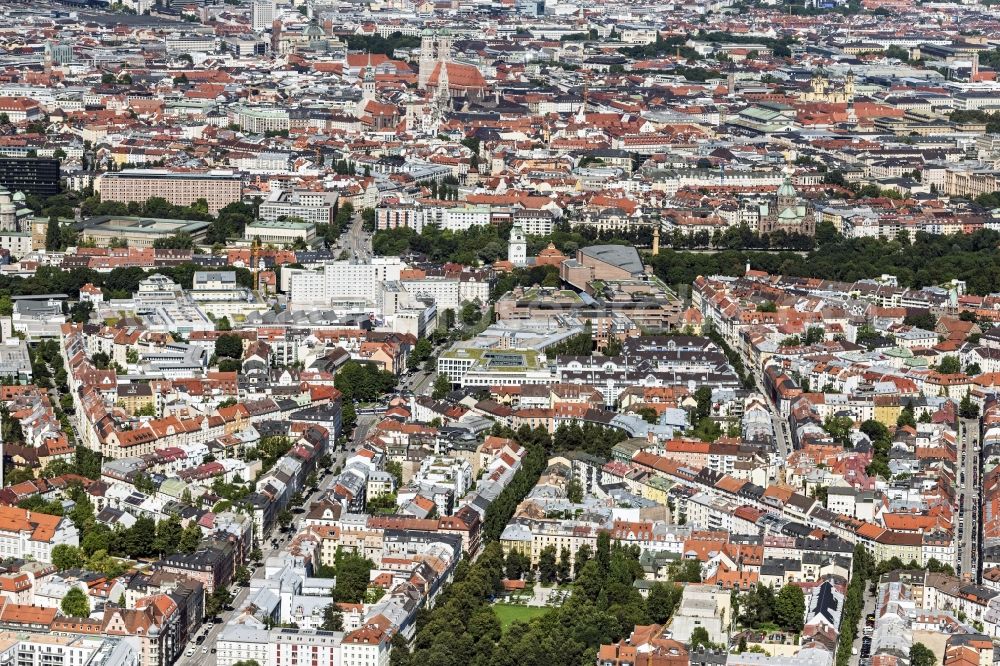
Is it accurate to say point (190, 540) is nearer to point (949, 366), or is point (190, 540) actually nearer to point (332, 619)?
point (332, 619)

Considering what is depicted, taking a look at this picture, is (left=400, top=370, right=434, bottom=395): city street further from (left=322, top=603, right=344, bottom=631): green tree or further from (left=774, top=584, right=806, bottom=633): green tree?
(left=774, top=584, right=806, bottom=633): green tree

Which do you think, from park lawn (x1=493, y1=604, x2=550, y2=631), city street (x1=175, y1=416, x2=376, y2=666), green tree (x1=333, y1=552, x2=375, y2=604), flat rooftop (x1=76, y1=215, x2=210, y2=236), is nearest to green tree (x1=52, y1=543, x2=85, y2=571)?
city street (x1=175, y1=416, x2=376, y2=666)

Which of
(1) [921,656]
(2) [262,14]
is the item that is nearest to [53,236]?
(1) [921,656]

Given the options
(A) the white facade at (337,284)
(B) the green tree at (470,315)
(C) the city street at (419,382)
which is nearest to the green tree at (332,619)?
(C) the city street at (419,382)

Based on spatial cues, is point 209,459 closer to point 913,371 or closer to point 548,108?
point 913,371

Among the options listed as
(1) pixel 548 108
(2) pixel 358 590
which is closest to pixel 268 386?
(2) pixel 358 590

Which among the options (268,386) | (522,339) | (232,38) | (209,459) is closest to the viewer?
(209,459)

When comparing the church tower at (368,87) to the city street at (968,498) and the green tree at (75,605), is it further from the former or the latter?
the green tree at (75,605)
